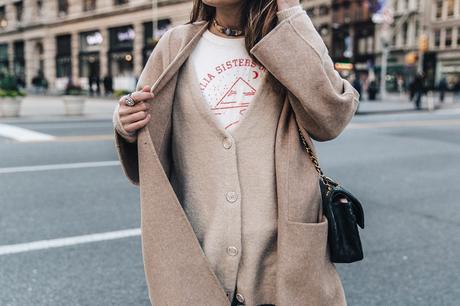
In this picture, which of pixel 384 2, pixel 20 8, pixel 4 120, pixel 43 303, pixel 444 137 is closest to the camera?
pixel 43 303

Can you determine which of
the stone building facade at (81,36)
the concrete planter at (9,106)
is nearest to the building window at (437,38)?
the stone building facade at (81,36)

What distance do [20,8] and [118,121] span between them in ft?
184

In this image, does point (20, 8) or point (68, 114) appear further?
point (20, 8)

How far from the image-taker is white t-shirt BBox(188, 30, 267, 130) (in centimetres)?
169

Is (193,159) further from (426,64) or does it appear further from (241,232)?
(426,64)

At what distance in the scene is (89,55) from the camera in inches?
1671

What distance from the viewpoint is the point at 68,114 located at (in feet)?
61.0

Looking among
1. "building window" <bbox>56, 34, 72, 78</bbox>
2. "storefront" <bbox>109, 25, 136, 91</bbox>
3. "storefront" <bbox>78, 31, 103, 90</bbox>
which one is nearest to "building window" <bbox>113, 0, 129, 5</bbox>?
"storefront" <bbox>109, 25, 136, 91</bbox>

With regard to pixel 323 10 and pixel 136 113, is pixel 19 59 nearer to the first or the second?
pixel 323 10

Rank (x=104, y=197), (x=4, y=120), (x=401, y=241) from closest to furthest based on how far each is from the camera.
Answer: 1. (x=401, y=241)
2. (x=104, y=197)
3. (x=4, y=120)

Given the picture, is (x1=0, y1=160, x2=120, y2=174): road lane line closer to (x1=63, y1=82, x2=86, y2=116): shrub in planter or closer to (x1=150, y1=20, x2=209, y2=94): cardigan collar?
(x1=150, y1=20, x2=209, y2=94): cardigan collar

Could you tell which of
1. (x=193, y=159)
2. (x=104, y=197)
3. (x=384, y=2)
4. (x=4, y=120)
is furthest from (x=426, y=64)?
(x=193, y=159)

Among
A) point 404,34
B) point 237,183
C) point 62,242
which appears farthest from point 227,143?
point 404,34

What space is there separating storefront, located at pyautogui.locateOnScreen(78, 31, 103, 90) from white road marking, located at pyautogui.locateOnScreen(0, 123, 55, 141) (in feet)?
91.1
